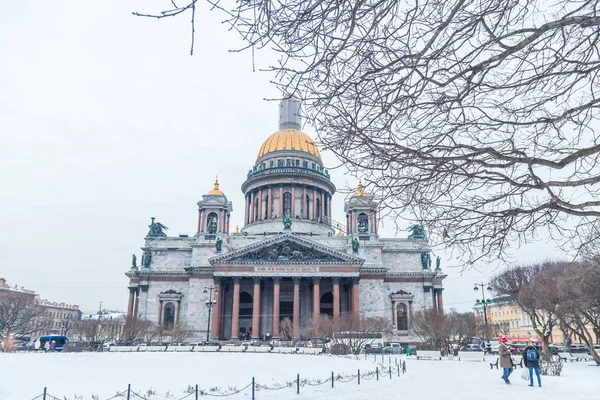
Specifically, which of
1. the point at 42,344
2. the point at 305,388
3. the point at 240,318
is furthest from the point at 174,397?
the point at 240,318

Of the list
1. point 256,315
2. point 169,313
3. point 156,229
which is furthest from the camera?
point 156,229

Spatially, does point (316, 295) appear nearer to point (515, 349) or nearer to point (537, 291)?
point (515, 349)

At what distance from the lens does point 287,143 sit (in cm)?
6700

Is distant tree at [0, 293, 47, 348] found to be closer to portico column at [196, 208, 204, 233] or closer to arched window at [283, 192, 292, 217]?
portico column at [196, 208, 204, 233]

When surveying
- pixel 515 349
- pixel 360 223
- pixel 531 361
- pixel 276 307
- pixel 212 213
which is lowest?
pixel 515 349

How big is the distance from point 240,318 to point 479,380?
39512 mm

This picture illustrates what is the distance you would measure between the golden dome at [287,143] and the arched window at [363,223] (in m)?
13.6

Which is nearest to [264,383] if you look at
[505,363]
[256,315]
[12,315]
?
[505,363]

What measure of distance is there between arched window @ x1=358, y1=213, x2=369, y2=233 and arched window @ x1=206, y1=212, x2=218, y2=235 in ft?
56.9

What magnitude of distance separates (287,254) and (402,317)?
15.2 m

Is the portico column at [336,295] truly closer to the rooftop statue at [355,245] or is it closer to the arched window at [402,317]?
the rooftop statue at [355,245]

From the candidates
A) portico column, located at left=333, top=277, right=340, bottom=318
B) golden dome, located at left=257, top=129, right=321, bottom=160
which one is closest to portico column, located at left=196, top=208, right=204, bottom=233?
golden dome, located at left=257, top=129, right=321, bottom=160

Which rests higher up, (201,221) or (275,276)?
(201,221)

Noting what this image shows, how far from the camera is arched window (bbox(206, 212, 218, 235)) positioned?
56250 mm
